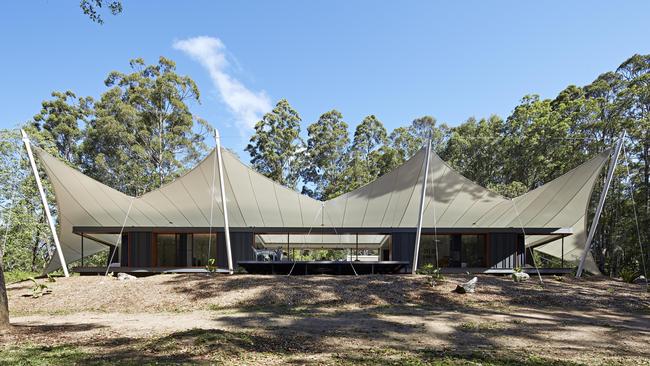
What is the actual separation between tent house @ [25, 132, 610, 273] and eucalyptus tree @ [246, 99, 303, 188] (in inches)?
688

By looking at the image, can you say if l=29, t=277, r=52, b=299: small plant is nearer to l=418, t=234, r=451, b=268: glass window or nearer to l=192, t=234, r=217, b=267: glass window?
l=192, t=234, r=217, b=267: glass window

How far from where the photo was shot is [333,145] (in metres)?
34.5

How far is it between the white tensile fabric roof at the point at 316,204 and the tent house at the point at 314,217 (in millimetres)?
33

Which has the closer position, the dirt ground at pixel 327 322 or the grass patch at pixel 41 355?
the grass patch at pixel 41 355

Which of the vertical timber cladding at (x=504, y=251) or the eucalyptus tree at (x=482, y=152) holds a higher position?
the eucalyptus tree at (x=482, y=152)

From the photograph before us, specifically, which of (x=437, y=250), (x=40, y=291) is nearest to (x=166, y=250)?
(x=40, y=291)

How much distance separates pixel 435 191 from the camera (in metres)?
14.8

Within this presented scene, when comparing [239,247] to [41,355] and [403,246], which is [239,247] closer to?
[403,246]

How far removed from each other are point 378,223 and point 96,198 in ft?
30.5

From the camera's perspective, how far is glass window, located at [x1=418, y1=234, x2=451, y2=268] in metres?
15.8

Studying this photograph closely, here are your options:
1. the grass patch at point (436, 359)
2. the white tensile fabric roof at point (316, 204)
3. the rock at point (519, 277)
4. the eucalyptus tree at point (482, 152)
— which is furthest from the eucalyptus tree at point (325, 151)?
the grass patch at point (436, 359)

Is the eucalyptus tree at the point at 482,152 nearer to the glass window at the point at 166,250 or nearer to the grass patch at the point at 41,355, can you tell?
the glass window at the point at 166,250

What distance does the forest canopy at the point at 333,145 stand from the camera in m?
20.6

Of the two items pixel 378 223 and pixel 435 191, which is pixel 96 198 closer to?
pixel 378 223
